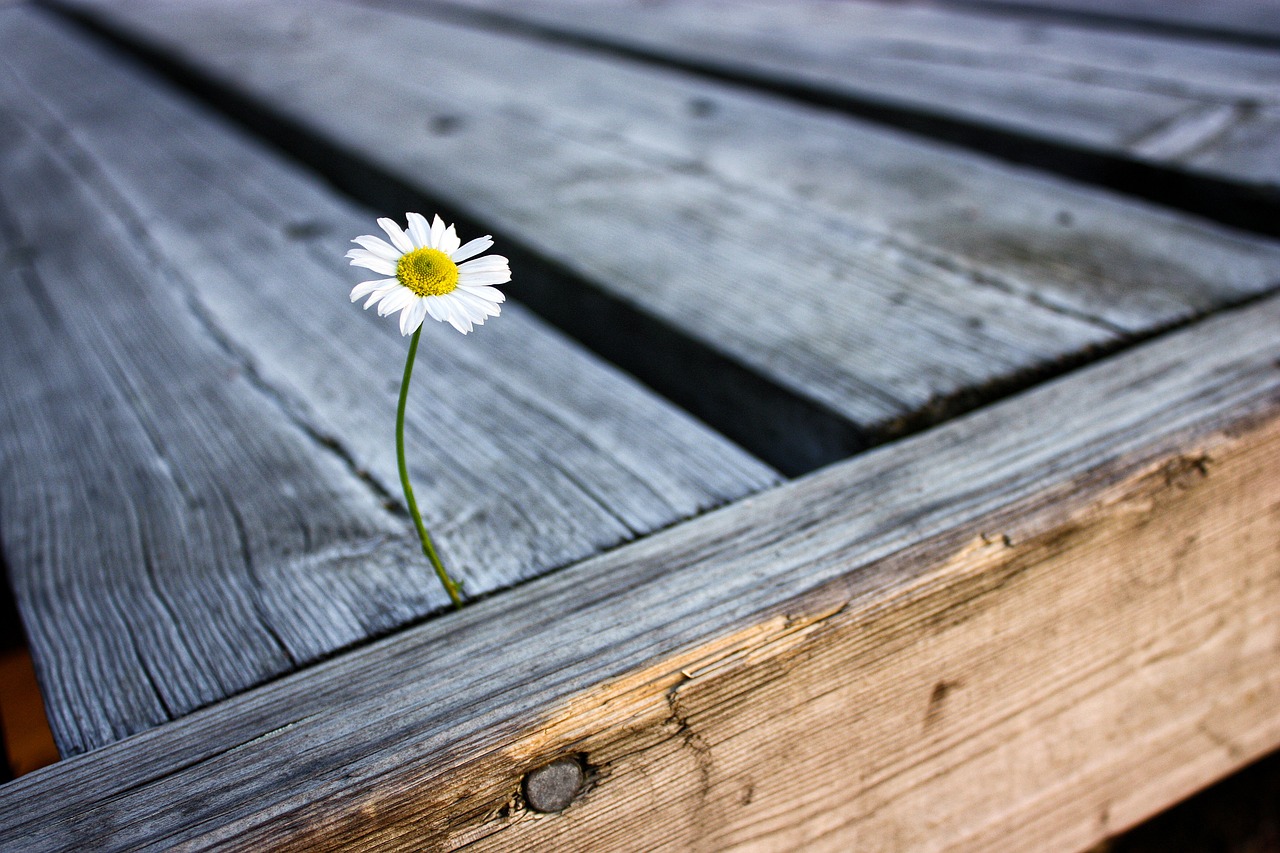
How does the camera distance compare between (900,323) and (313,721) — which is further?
(900,323)

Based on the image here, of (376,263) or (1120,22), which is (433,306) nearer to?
(376,263)

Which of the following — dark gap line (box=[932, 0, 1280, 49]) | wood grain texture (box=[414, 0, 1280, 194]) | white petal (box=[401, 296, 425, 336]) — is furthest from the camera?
dark gap line (box=[932, 0, 1280, 49])

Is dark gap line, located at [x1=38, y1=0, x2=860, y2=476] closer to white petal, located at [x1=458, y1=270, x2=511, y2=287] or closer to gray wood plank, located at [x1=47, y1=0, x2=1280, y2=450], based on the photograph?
gray wood plank, located at [x1=47, y1=0, x2=1280, y2=450]

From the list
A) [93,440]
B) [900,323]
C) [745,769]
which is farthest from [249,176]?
[745,769]

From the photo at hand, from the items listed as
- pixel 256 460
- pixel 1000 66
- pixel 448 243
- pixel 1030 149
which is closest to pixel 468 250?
pixel 448 243

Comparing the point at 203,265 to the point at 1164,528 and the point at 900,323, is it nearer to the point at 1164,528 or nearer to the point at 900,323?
the point at 900,323

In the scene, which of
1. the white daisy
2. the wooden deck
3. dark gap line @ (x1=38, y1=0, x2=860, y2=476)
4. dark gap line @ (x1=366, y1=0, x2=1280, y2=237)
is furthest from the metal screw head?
dark gap line @ (x1=366, y1=0, x2=1280, y2=237)
